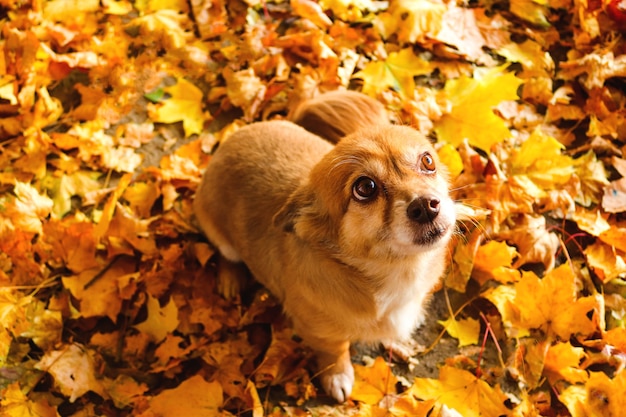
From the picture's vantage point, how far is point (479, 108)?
3.21m

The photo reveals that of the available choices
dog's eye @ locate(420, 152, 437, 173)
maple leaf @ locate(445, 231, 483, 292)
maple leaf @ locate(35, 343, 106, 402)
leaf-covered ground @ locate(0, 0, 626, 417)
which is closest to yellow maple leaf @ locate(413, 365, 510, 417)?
leaf-covered ground @ locate(0, 0, 626, 417)

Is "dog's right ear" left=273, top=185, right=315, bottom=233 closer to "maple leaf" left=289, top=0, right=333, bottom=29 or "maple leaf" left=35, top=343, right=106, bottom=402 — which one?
"maple leaf" left=35, top=343, right=106, bottom=402

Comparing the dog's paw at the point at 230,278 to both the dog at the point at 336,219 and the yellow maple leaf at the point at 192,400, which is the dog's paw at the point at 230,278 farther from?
the yellow maple leaf at the point at 192,400

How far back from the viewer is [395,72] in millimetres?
3529

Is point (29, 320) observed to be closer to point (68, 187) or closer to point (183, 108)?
point (68, 187)

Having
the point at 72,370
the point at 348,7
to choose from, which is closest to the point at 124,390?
the point at 72,370

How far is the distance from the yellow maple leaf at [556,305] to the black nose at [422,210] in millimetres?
861

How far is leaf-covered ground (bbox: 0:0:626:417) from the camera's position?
257 centimetres

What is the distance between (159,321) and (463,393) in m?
1.55

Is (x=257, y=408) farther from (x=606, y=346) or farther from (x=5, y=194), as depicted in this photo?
(x=5, y=194)

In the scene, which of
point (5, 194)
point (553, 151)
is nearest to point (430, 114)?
point (553, 151)

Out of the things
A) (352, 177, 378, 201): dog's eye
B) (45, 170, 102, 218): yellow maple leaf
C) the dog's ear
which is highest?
(352, 177, 378, 201): dog's eye

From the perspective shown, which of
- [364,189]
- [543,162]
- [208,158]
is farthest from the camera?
[208,158]

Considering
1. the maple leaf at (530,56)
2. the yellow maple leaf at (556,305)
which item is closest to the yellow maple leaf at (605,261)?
the yellow maple leaf at (556,305)
